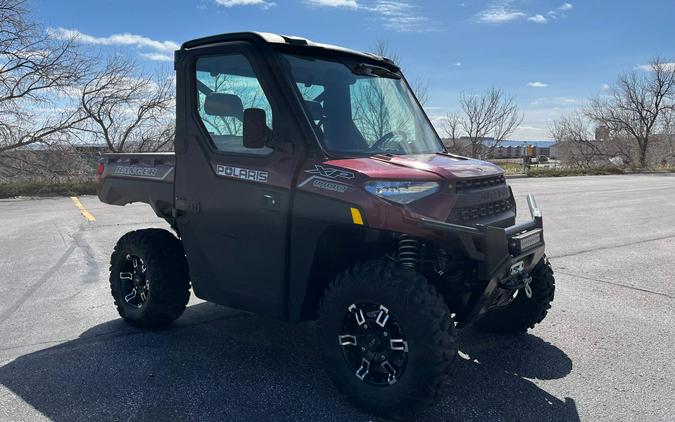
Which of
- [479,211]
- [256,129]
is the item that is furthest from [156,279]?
[479,211]

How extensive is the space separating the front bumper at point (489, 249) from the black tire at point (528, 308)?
0.85 metres

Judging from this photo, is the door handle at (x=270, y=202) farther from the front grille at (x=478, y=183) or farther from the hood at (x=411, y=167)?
the front grille at (x=478, y=183)

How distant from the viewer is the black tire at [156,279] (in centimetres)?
443

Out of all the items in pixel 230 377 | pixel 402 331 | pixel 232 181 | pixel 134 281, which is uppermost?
pixel 232 181

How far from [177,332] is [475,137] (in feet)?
100

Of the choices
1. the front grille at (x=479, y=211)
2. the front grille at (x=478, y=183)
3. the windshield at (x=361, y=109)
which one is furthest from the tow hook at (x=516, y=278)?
the windshield at (x=361, y=109)

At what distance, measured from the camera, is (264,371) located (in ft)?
12.5

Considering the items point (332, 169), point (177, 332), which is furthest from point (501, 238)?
point (177, 332)

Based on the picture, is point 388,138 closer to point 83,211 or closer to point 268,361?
point 268,361

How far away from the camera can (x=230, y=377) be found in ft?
12.2

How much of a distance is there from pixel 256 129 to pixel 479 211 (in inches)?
60.9

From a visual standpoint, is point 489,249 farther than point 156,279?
No

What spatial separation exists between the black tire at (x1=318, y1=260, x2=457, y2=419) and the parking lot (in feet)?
0.72

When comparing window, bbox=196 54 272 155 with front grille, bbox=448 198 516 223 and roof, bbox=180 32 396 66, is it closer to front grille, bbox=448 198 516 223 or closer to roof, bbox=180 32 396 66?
roof, bbox=180 32 396 66
